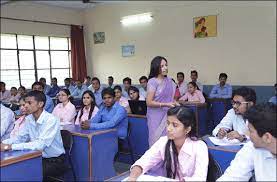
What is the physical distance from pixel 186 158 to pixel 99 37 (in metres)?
8.25

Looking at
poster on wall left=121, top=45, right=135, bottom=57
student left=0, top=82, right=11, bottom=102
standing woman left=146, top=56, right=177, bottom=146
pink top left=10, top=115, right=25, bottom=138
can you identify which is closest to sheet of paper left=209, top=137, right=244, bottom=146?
standing woman left=146, top=56, right=177, bottom=146

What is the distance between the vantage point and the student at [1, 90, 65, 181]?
2.63 meters

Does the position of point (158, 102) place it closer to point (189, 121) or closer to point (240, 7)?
point (189, 121)

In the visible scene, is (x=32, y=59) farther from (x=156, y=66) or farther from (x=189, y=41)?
(x=156, y=66)

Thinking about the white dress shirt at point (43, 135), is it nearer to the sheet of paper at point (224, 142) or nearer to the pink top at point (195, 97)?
the sheet of paper at point (224, 142)

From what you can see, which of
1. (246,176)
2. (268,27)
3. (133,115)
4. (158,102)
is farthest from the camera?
(268,27)

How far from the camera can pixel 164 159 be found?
68.9 inches

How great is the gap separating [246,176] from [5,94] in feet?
25.4

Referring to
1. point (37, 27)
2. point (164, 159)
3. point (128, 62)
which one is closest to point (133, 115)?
point (164, 159)

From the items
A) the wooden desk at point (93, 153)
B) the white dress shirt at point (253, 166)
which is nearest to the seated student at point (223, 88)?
the wooden desk at point (93, 153)

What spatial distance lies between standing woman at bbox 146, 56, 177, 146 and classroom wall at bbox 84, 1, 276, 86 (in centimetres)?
403

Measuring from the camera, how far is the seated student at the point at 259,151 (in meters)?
1.25

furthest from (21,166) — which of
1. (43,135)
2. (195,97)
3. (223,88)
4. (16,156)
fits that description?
(223,88)

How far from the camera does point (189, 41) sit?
7477 millimetres
